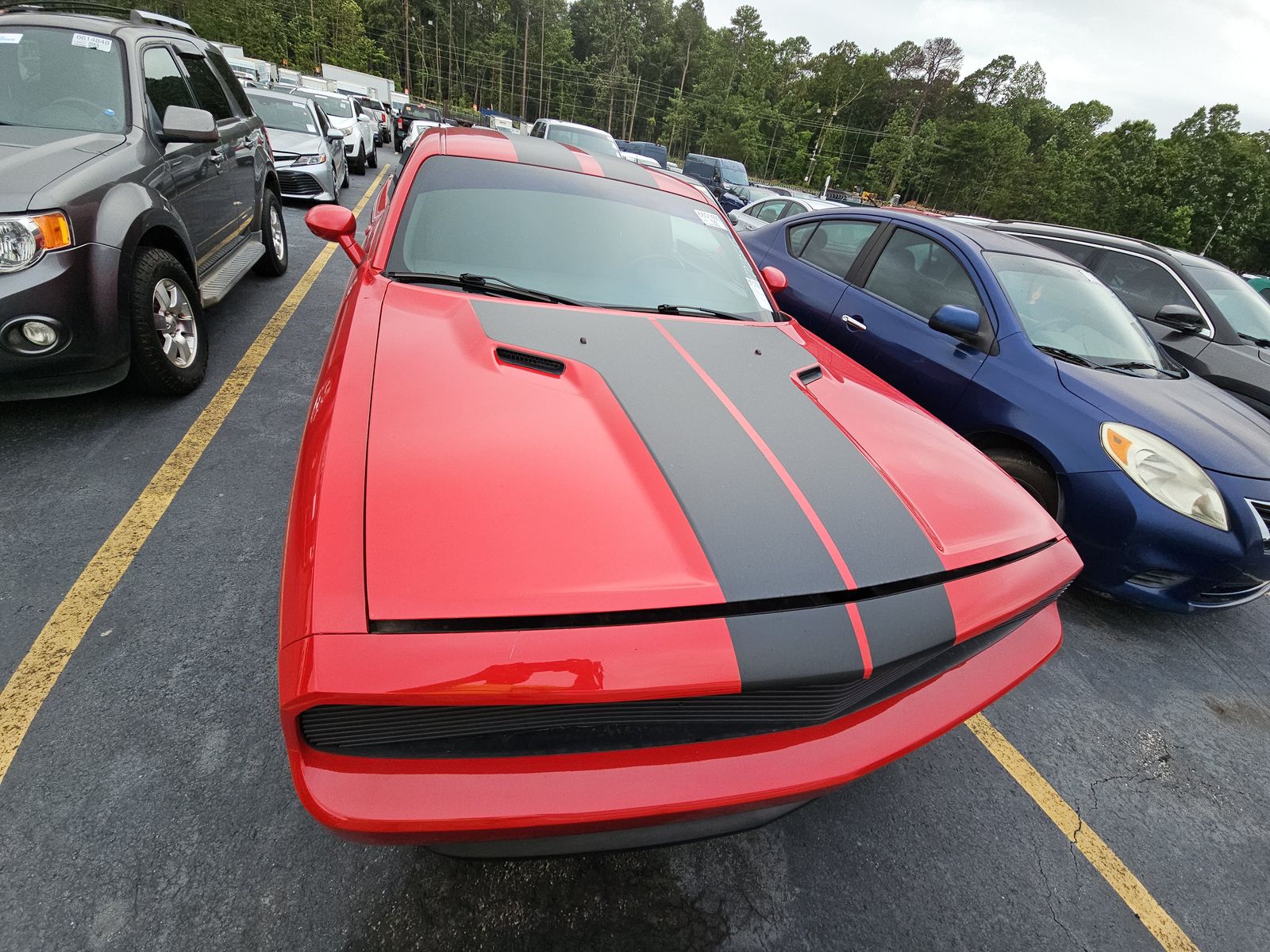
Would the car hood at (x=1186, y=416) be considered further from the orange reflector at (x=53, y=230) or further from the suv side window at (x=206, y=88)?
the suv side window at (x=206, y=88)

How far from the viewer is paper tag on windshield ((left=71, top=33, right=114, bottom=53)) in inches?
115

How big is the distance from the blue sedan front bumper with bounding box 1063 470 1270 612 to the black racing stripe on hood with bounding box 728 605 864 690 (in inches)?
85.5

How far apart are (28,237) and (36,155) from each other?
0.46 m

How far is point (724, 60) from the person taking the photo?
6581cm

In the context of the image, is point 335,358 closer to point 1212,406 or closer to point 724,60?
point 1212,406

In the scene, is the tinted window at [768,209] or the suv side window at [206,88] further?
the tinted window at [768,209]

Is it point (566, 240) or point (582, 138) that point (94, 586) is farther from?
point (582, 138)

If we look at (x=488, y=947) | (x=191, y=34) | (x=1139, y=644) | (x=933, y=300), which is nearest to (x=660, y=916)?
(x=488, y=947)

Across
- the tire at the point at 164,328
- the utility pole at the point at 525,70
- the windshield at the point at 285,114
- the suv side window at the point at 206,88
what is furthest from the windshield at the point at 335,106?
the utility pole at the point at 525,70

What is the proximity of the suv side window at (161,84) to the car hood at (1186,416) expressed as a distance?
475cm

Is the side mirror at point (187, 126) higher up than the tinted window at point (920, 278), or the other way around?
the side mirror at point (187, 126)

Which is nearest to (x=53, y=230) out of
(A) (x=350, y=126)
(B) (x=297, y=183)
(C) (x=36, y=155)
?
(C) (x=36, y=155)

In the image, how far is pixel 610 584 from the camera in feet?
3.27

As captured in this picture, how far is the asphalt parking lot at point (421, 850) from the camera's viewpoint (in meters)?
1.25
